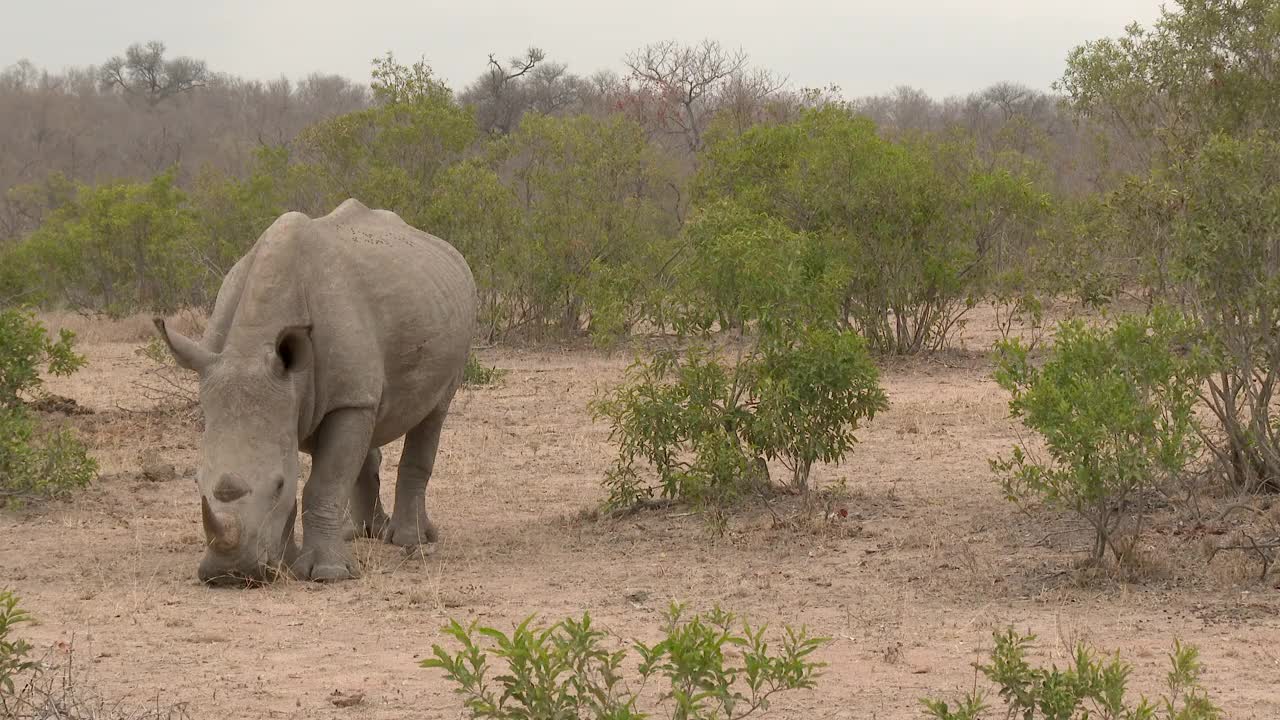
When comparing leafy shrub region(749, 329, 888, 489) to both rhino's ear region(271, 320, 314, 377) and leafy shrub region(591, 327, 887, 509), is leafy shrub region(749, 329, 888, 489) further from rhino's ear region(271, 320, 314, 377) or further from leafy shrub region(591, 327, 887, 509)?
rhino's ear region(271, 320, 314, 377)

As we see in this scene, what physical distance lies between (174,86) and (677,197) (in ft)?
168

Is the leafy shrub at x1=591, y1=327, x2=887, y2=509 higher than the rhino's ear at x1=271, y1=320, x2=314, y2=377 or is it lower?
lower

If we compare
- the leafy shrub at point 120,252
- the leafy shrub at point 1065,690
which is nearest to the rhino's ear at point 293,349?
the leafy shrub at point 1065,690

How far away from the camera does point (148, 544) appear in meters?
9.16

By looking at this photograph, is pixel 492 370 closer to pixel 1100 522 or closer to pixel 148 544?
pixel 148 544

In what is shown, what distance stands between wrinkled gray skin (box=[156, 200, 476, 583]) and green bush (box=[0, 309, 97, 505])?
2210 mm

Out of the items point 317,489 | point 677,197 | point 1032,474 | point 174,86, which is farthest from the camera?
point 174,86

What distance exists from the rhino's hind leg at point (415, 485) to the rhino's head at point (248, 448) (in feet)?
4.90

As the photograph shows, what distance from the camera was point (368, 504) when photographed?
9.82m

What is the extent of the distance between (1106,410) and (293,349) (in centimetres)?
390

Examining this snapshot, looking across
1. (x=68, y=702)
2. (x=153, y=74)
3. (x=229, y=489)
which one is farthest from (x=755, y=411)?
(x=153, y=74)

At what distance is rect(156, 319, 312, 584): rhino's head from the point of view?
748 centimetres

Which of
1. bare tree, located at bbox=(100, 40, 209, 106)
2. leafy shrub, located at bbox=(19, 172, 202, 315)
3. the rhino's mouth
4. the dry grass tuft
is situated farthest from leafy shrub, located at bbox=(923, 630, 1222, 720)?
bare tree, located at bbox=(100, 40, 209, 106)

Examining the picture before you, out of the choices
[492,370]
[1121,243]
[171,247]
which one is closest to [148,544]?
[1121,243]
